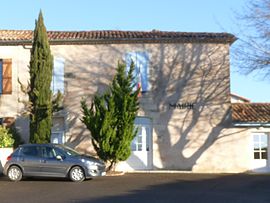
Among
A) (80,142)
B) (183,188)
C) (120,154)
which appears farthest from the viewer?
(80,142)

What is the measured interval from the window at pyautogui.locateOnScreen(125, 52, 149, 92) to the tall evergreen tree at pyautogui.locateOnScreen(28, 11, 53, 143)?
4.19 metres

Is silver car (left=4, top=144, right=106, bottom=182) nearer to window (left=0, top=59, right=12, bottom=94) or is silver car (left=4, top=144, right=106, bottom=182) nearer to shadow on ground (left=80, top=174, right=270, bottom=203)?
shadow on ground (left=80, top=174, right=270, bottom=203)

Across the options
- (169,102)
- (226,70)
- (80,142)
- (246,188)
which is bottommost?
(246,188)

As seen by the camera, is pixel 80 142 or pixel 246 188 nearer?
pixel 246 188

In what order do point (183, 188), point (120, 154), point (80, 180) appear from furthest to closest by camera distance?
1. point (120, 154)
2. point (80, 180)
3. point (183, 188)

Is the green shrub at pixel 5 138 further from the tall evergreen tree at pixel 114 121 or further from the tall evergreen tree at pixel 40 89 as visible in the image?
the tall evergreen tree at pixel 114 121

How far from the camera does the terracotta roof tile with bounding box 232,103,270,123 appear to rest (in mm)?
24770

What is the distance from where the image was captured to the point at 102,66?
24562 millimetres

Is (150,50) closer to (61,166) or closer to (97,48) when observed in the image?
(97,48)

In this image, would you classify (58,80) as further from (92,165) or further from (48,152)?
(92,165)

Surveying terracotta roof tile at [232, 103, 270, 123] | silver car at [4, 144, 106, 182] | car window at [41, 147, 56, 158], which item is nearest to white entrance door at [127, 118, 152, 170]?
terracotta roof tile at [232, 103, 270, 123]

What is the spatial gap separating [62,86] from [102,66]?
2.19 meters

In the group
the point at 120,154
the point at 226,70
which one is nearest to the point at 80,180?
the point at 120,154

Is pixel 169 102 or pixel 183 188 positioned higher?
pixel 169 102
